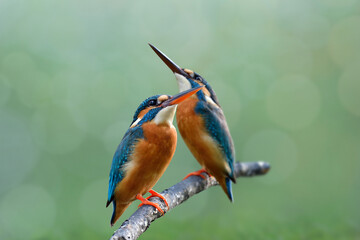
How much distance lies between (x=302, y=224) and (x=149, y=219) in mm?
2577

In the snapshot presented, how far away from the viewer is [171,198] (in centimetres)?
234

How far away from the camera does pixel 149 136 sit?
210 centimetres

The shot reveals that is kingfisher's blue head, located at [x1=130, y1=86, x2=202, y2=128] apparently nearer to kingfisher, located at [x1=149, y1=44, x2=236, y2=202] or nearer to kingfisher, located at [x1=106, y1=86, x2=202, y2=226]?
kingfisher, located at [x1=106, y1=86, x2=202, y2=226]

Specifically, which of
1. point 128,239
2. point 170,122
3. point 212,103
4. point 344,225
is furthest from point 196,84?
point 344,225

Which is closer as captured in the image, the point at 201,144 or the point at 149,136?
the point at 149,136

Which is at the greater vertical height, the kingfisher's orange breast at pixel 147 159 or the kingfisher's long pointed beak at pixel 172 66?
the kingfisher's long pointed beak at pixel 172 66

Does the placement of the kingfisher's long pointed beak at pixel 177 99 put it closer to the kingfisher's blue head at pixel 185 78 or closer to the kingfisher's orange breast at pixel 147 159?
the kingfisher's orange breast at pixel 147 159

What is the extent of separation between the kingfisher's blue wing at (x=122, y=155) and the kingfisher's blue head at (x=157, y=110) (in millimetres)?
64

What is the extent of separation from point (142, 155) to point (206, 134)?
504 millimetres

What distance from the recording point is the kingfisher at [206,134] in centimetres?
241

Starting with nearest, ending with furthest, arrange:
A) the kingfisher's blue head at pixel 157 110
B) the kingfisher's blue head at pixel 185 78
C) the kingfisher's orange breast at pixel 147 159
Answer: the kingfisher's blue head at pixel 157 110
the kingfisher's orange breast at pixel 147 159
the kingfisher's blue head at pixel 185 78

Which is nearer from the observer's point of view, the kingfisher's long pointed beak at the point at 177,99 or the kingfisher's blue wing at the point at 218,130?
the kingfisher's long pointed beak at the point at 177,99

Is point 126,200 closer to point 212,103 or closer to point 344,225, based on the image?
point 212,103

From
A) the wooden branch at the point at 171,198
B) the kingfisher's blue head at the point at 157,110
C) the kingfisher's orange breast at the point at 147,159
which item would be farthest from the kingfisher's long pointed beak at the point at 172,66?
the wooden branch at the point at 171,198
